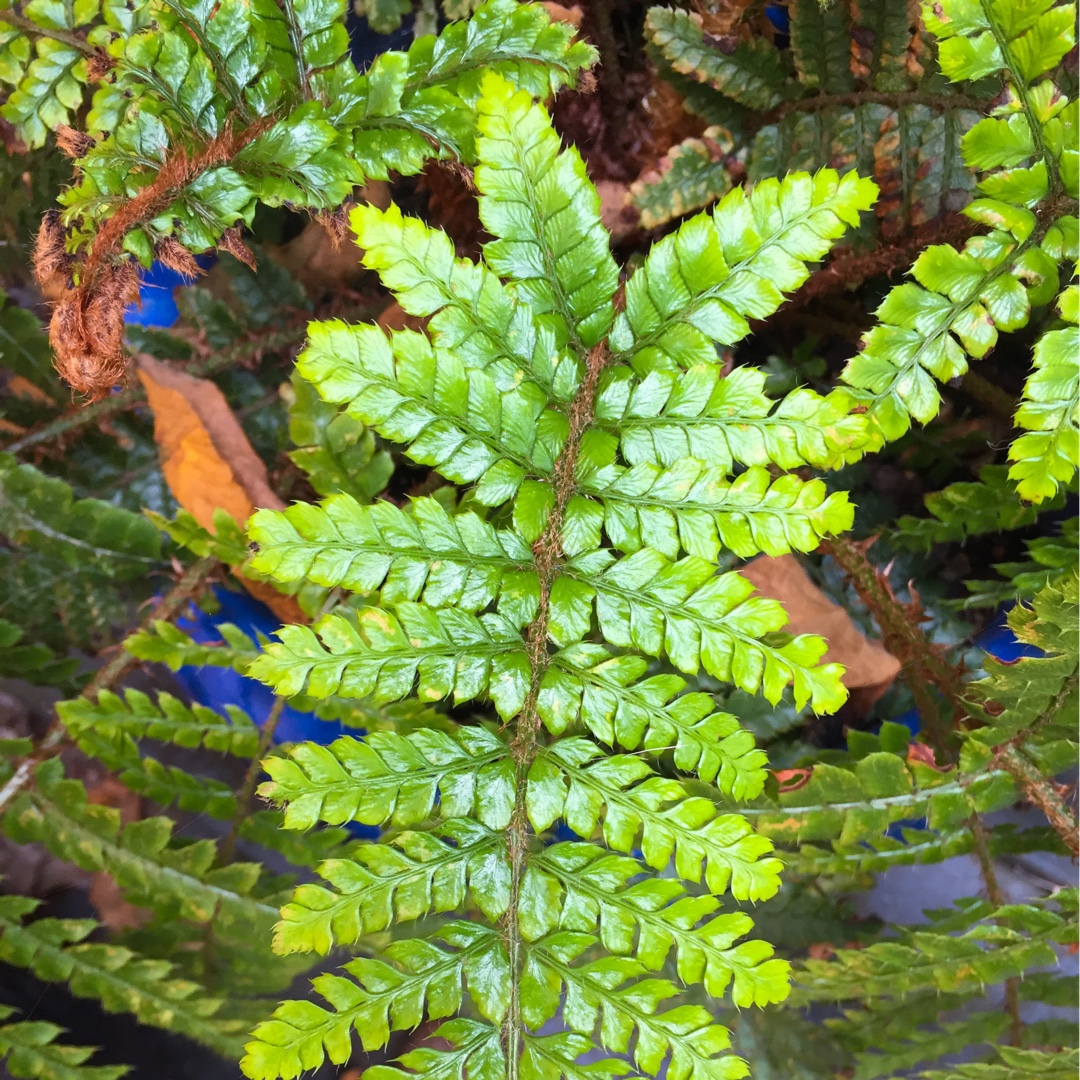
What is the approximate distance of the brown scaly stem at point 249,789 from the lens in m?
1.30

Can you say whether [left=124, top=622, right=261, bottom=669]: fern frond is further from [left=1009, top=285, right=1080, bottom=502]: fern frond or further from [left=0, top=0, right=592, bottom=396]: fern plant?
[left=1009, top=285, right=1080, bottom=502]: fern frond

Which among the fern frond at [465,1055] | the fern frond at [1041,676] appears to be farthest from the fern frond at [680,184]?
the fern frond at [465,1055]

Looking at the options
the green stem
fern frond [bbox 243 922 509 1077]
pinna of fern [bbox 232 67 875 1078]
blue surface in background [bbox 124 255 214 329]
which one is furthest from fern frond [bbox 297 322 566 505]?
blue surface in background [bbox 124 255 214 329]

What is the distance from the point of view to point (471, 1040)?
31.7 inches

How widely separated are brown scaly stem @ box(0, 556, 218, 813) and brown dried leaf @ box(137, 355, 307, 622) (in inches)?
3.2

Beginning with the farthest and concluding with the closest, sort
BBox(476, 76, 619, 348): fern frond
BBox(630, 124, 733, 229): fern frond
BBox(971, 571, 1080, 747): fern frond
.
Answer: BBox(630, 124, 733, 229): fern frond, BBox(971, 571, 1080, 747): fern frond, BBox(476, 76, 619, 348): fern frond

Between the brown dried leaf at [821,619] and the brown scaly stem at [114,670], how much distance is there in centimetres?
94

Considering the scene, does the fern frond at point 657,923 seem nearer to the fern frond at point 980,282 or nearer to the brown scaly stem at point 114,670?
the fern frond at point 980,282

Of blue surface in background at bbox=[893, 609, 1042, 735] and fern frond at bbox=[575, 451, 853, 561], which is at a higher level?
blue surface in background at bbox=[893, 609, 1042, 735]

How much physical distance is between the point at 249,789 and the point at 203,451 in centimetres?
58

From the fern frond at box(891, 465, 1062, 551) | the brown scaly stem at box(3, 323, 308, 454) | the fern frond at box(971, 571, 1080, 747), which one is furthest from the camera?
the brown scaly stem at box(3, 323, 308, 454)

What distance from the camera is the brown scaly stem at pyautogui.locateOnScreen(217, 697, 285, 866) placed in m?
1.30

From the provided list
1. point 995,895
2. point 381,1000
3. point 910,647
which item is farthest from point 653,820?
point 995,895

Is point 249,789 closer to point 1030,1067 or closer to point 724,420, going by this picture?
point 724,420
